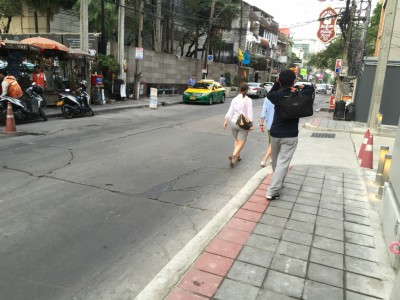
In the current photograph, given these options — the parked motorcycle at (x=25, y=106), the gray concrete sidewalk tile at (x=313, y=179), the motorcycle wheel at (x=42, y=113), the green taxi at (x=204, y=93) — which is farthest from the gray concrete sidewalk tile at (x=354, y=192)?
the green taxi at (x=204, y=93)

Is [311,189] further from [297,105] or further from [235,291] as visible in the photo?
[235,291]

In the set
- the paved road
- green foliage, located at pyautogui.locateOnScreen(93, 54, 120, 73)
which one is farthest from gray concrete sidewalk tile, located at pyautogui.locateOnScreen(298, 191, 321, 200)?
green foliage, located at pyautogui.locateOnScreen(93, 54, 120, 73)

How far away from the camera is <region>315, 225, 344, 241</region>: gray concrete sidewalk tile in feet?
13.0

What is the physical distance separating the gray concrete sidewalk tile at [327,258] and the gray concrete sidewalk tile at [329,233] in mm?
406

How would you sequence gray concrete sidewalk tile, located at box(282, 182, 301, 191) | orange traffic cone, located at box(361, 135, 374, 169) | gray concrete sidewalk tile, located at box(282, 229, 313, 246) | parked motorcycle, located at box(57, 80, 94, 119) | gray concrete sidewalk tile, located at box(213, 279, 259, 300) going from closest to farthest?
1. gray concrete sidewalk tile, located at box(213, 279, 259, 300)
2. gray concrete sidewalk tile, located at box(282, 229, 313, 246)
3. gray concrete sidewalk tile, located at box(282, 182, 301, 191)
4. orange traffic cone, located at box(361, 135, 374, 169)
5. parked motorcycle, located at box(57, 80, 94, 119)

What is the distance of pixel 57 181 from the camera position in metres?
5.86

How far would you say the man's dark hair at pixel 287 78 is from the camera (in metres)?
4.81

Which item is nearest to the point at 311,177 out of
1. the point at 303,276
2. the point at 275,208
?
the point at 275,208

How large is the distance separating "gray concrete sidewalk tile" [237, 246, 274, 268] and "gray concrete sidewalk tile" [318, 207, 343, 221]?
1.44m

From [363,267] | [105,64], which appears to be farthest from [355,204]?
[105,64]

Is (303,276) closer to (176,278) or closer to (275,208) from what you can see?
(176,278)

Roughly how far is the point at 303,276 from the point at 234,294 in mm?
→ 725

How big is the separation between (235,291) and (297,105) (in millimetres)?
2742

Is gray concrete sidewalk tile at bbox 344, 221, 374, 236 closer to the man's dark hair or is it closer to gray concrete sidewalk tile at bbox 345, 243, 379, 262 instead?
gray concrete sidewalk tile at bbox 345, 243, 379, 262
